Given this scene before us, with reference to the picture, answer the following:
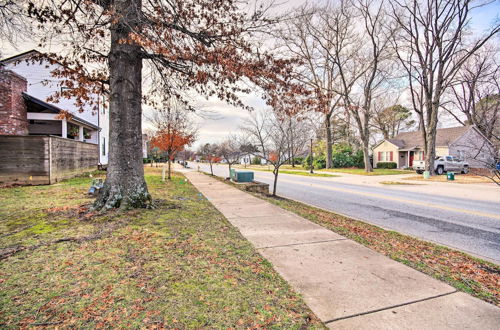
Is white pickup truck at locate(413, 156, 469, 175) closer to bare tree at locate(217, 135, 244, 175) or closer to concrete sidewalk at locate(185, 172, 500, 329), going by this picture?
bare tree at locate(217, 135, 244, 175)

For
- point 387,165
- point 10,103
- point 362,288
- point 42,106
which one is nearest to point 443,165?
point 387,165

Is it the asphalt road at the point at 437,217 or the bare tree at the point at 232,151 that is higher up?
the bare tree at the point at 232,151

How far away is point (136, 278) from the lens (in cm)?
280

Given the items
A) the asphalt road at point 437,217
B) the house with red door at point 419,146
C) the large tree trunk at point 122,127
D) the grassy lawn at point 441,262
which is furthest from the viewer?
the house with red door at point 419,146

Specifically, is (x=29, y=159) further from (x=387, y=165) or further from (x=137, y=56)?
(x=387, y=165)

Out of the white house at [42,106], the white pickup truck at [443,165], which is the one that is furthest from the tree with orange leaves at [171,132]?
the white pickup truck at [443,165]

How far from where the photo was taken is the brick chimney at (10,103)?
41.1 feet

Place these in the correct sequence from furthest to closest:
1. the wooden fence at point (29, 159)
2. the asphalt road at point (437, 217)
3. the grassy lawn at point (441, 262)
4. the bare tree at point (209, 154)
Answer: the bare tree at point (209, 154) < the wooden fence at point (29, 159) < the asphalt road at point (437, 217) < the grassy lawn at point (441, 262)

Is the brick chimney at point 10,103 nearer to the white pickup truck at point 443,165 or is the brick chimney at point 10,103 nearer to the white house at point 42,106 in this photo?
the white house at point 42,106

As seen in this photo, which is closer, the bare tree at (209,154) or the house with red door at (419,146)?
the bare tree at (209,154)

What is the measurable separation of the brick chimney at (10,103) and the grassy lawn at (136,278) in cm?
1097

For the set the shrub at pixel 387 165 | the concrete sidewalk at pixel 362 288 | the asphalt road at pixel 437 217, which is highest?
the shrub at pixel 387 165

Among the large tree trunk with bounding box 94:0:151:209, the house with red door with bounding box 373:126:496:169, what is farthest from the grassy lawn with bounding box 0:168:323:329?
the house with red door with bounding box 373:126:496:169

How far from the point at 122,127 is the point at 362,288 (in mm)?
5524
